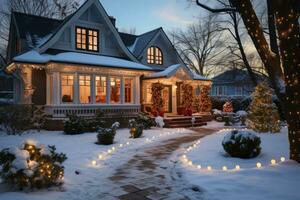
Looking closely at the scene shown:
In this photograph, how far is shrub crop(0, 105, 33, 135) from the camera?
42.9 ft

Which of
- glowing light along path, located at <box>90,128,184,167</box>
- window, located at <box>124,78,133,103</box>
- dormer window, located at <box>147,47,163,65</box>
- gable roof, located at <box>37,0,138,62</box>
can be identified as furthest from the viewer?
dormer window, located at <box>147,47,163,65</box>

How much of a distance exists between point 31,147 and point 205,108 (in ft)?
59.0

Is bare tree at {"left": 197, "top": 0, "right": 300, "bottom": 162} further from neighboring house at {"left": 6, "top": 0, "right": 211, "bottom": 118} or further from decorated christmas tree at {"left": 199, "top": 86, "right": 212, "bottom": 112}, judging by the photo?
decorated christmas tree at {"left": 199, "top": 86, "right": 212, "bottom": 112}

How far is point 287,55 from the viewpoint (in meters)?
6.75

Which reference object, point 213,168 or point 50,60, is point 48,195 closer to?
point 213,168

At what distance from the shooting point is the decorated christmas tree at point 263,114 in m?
12.9

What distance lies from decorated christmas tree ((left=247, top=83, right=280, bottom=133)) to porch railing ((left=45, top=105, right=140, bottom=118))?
718cm

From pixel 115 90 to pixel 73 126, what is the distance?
500cm

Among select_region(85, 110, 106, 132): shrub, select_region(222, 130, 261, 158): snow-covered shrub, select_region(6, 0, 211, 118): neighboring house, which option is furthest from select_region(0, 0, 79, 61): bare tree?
select_region(222, 130, 261, 158): snow-covered shrub

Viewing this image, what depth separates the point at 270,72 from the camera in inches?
276

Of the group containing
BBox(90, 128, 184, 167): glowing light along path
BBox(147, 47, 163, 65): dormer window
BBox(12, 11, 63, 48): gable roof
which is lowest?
BBox(90, 128, 184, 167): glowing light along path

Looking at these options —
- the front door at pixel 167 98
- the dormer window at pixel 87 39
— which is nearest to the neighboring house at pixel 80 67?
the dormer window at pixel 87 39

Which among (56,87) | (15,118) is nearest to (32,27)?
(56,87)

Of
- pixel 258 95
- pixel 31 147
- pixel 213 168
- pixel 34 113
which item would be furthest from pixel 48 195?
pixel 258 95
